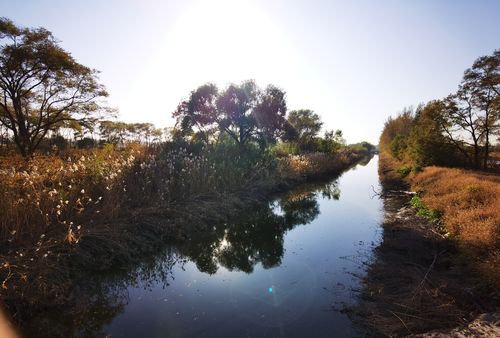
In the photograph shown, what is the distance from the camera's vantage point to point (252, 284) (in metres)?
6.36

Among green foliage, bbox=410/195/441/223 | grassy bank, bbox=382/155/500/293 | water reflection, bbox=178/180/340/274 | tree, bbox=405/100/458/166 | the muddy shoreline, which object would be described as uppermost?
tree, bbox=405/100/458/166

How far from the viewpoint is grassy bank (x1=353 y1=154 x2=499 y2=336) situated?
14.5ft

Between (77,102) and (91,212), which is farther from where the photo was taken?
(77,102)

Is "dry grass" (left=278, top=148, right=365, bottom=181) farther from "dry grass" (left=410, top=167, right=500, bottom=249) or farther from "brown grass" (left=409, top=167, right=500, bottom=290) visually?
"brown grass" (left=409, top=167, right=500, bottom=290)

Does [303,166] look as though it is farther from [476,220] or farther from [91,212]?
[91,212]

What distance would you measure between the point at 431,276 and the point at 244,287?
12.3 ft

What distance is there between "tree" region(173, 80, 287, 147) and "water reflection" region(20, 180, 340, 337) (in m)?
10.7

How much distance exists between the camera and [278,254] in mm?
8297

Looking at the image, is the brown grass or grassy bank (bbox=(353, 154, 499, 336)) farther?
the brown grass

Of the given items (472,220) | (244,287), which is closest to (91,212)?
(244,287)

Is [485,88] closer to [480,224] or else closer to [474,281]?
[480,224]

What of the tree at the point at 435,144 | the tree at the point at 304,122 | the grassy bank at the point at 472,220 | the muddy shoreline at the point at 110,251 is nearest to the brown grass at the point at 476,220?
the grassy bank at the point at 472,220

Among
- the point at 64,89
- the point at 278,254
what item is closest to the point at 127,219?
the point at 278,254

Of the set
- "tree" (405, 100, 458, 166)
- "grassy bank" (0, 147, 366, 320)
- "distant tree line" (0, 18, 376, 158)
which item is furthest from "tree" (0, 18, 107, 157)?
"tree" (405, 100, 458, 166)
